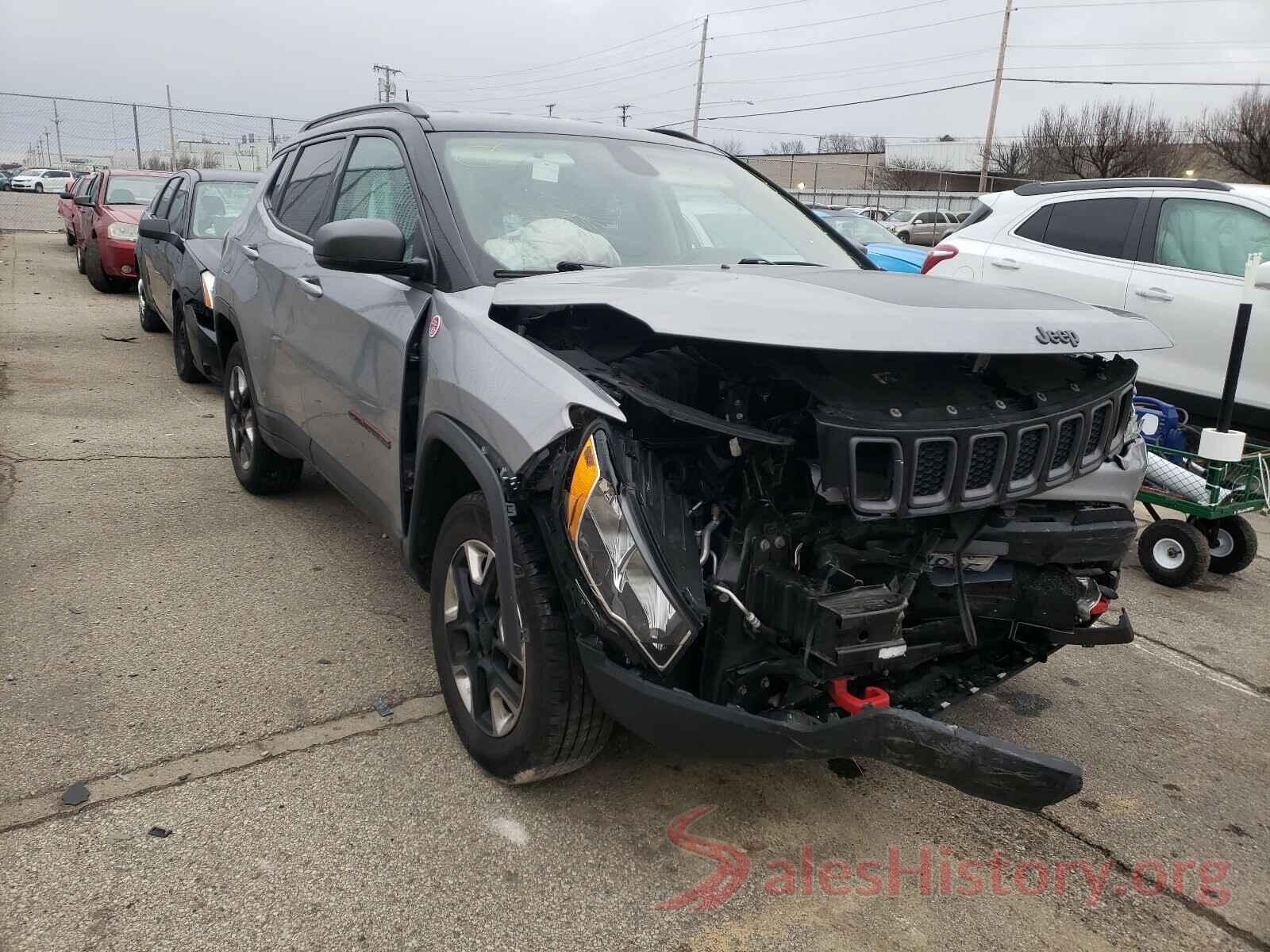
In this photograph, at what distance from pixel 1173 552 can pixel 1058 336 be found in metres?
3.17

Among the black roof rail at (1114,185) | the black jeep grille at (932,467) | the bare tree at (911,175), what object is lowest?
the black jeep grille at (932,467)

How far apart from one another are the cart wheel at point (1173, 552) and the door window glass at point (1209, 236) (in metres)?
2.14

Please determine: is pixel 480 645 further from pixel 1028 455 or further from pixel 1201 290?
pixel 1201 290

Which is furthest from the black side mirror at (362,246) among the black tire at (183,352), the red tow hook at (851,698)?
the black tire at (183,352)

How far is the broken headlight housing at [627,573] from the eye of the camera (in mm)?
2176

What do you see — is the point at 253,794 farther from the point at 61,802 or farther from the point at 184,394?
the point at 184,394

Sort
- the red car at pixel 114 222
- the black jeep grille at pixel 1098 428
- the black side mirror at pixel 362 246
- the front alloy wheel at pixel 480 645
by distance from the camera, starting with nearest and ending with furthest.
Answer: the black jeep grille at pixel 1098 428 < the front alloy wheel at pixel 480 645 < the black side mirror at pixel 362 246 < the red car at pixel 114 222

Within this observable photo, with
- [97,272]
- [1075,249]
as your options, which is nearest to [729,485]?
[1075,249]

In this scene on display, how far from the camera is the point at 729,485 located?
7.96ft

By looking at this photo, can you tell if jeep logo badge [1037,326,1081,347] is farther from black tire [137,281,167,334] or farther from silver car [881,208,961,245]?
silver car [881,208,961,245]

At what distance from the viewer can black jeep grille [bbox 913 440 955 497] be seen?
217 centimetres

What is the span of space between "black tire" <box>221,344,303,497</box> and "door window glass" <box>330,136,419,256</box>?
1.43m

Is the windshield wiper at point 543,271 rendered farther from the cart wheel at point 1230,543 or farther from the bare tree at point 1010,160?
the bare tree at point 1010,160

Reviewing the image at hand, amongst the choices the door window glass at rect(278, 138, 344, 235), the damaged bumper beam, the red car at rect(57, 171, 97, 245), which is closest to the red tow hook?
the damaged bumper beam
